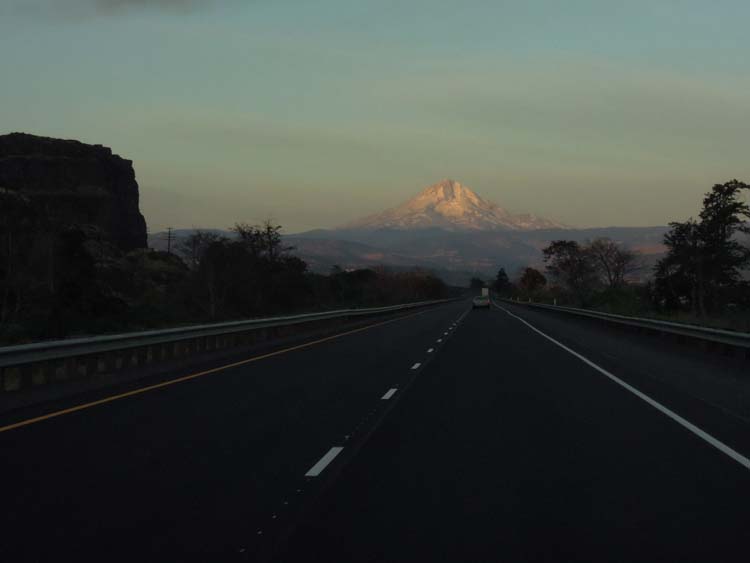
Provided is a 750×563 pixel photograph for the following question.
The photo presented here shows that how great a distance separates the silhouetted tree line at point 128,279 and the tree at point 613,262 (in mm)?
47340

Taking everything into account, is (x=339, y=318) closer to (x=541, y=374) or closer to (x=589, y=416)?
(x=541, y=374)

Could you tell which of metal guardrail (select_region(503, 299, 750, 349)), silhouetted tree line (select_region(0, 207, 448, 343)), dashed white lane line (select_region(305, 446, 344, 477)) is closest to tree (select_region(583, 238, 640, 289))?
silhouetted tree line (select_region(0, 207, 448, 343))

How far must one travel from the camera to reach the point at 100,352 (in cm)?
1675

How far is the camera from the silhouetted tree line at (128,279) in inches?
2402

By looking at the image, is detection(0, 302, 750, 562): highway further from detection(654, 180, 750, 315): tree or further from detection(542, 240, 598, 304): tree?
detection(542, 240, 598, 304): tree

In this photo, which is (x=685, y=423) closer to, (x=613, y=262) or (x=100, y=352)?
(x=100, y=352)

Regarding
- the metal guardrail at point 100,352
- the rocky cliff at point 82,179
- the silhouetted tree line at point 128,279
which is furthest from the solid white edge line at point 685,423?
the rocky cliff at point 82,179

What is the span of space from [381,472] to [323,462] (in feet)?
2.39

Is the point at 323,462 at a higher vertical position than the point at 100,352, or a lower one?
lower

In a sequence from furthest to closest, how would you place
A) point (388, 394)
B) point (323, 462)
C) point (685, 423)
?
1. point (388, 394)
2. point (685, 423)
3. point (323, 462)

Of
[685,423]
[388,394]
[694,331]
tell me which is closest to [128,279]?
[694,331]

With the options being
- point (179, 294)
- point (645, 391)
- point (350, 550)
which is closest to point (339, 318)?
point (645, 391)

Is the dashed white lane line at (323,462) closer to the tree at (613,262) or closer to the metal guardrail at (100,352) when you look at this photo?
the metal guardrail at (100,352)

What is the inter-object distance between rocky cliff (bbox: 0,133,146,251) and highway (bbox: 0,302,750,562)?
354ft
